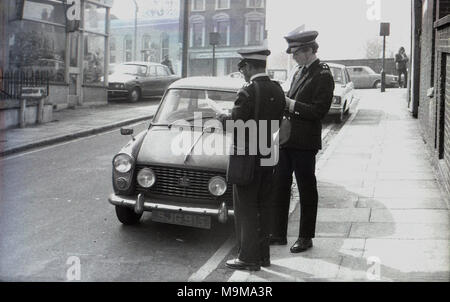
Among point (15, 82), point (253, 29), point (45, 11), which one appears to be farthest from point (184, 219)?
point (253, 29)

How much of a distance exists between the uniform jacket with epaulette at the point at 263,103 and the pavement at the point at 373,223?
1193mm

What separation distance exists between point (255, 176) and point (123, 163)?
184 centimetres

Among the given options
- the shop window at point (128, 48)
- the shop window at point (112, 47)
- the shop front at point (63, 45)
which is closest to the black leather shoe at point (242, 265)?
the shop front at point (63, 45)

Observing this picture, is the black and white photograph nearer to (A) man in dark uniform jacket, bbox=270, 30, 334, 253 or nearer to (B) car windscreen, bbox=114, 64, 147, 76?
(A) man in dark uniform jacket, bbox=270, 30, 334, 253

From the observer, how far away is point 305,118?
19.2 ft

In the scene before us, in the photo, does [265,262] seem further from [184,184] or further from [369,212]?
[369,212]

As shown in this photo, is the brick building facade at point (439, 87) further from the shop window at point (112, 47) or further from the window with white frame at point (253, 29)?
the shop window at point (112, 47)

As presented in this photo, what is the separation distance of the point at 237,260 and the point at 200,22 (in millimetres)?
53051

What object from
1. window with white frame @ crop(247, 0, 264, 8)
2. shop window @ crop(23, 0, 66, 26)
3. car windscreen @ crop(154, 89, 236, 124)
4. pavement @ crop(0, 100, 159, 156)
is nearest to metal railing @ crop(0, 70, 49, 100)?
pavement @ crop(0, 100, 159, 156)

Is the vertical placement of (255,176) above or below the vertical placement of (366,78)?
below

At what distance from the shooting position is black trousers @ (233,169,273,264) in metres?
5.41

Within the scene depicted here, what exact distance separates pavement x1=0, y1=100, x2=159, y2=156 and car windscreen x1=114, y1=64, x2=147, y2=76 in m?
2.09

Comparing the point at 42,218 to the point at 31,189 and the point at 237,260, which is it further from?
the point at 237,260

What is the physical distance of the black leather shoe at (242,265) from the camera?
17.8 ft
